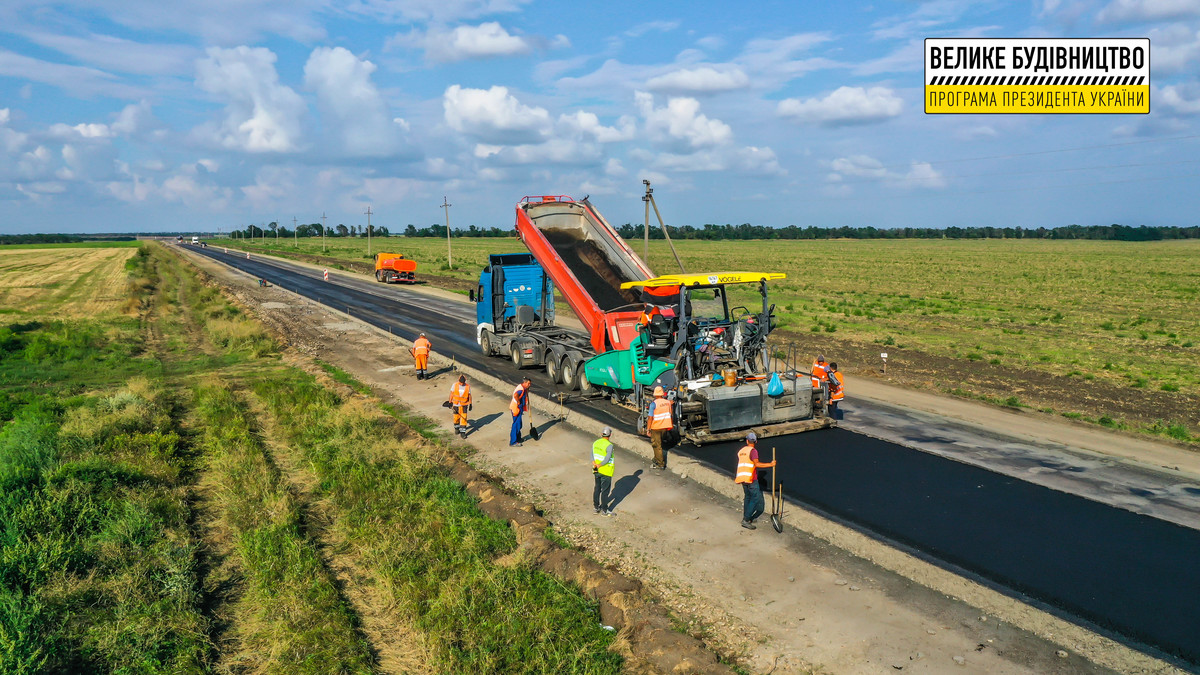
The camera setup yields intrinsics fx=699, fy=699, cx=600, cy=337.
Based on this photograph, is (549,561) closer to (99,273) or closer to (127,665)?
(127,665)

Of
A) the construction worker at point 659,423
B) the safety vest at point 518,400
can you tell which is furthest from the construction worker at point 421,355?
the construction worker at point 659,423

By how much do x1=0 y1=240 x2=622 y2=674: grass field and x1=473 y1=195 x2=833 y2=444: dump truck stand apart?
4.68 meters

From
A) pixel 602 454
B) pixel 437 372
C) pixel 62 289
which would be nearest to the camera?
pixel 602 454

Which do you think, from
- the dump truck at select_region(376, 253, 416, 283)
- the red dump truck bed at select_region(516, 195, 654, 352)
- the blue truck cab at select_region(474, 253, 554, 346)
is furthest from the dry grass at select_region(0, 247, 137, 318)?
the red dump truck bed at select_region(516, 195, 654, 352)

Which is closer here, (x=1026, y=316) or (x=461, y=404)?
(x=461, y=404)

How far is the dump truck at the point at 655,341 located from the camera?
13.7 metres

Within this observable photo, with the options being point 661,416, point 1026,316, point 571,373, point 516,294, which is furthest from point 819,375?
point 1026,316

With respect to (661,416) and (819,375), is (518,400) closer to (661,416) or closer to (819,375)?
(661,416)

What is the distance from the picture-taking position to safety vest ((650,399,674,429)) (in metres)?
12.4

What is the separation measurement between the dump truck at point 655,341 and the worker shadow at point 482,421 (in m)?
2.53

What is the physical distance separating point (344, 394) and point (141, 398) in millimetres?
4632

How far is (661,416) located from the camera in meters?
12.4

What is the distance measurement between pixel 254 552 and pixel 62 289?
169 feet

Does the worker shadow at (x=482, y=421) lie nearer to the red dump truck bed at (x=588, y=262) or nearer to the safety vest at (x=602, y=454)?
the red dump truck bed at (x=588, y=262)
